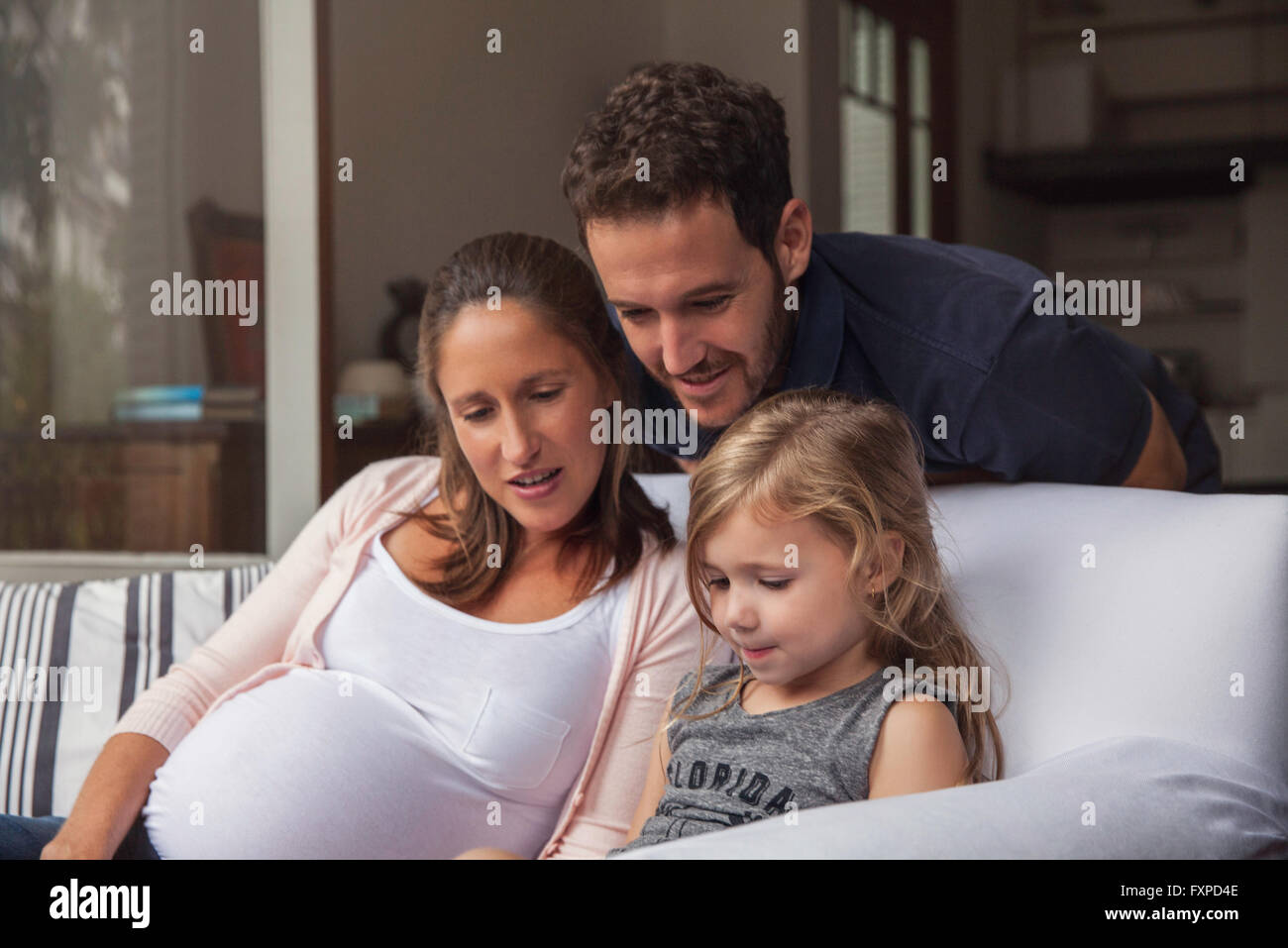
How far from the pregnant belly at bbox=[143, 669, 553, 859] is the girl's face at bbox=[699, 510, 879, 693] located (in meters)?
0.34

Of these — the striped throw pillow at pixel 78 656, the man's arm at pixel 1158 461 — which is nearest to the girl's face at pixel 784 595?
the man's arm at pixel 1158 461

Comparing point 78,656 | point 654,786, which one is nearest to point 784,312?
point 654,786

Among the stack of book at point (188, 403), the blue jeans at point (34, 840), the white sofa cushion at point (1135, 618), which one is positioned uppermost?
the stack of book at point (188, 403)

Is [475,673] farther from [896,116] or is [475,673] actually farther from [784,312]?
[896,116]

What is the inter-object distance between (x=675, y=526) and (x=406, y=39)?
6.68 feet

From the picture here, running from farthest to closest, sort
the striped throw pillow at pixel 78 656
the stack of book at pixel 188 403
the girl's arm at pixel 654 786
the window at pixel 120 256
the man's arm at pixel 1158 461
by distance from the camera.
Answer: the window at pixel 120 256 → the stack of book at pixel 188 403 → the striped throw pillow at pixel 78 656 → the man's arm at pixel 1158 461 → the girl's arm at pixel 654 786

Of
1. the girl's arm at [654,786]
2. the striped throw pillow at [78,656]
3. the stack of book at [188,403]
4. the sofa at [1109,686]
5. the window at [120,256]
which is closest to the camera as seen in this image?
the sofa at [1109,686]

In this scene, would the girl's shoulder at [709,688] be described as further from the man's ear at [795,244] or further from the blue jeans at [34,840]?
the blue jeans at [34,840]

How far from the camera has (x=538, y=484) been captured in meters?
1.24

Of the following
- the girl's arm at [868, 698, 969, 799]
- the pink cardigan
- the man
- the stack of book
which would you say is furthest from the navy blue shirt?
the stack of book

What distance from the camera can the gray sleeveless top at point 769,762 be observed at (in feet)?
3.32

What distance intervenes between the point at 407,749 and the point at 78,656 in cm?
69

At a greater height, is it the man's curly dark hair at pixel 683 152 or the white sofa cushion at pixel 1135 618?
the man's curly dark hair at pixel 683 152
